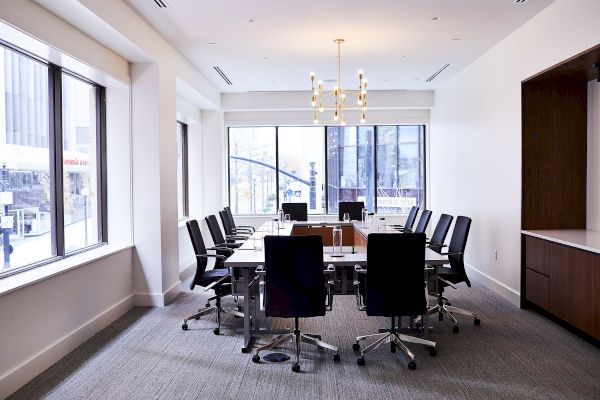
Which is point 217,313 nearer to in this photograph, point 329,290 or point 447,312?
point 329,290

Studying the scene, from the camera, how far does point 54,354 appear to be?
158 inches

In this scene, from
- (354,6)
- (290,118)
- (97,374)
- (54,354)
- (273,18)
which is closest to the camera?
(97,374)

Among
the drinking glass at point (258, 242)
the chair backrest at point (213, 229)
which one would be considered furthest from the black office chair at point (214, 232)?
the drinking glass at point (258, 242)

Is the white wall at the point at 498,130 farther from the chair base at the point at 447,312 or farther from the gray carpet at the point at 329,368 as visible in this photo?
the gray carpet at the point at 329,368

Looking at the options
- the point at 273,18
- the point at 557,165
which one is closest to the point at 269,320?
the point at 273,18

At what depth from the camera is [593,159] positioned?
5.22 meters

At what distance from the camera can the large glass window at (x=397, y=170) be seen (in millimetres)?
10531

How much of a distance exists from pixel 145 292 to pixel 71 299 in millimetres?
1484

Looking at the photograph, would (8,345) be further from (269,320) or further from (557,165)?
(557,165)

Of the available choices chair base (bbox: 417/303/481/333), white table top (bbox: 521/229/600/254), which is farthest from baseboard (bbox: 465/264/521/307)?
chair base (bbox: 417/303/481/333)

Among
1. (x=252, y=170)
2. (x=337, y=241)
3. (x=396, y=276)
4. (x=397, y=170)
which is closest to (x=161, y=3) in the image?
(x=337, y=241)

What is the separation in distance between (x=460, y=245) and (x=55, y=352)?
12.6 ft

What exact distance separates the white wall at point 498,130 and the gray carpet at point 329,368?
4.74ft

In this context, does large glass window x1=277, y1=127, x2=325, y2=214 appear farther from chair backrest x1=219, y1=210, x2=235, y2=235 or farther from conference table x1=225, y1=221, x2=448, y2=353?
conference table x1=225, y1=221, x2=448, y2=353
